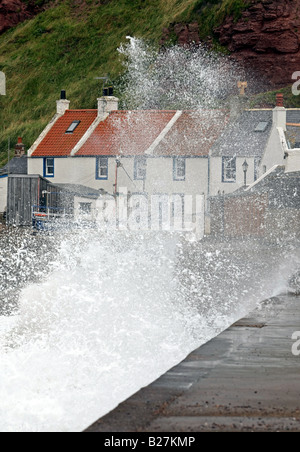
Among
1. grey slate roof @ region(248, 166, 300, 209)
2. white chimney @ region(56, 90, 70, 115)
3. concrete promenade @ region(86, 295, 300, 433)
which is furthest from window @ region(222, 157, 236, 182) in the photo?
concrete promenade @ region(86, 295, 300, 433)

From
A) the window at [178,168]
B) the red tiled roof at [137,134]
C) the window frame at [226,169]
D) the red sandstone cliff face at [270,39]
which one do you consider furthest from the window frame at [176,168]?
the red sandstone cliff face at [270,39]

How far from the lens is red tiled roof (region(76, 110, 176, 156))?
57.8 m

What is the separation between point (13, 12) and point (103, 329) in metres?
86.7

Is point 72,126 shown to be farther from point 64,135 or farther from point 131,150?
point 131,150

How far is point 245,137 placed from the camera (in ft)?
173

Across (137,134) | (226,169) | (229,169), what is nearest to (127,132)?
(137,134)

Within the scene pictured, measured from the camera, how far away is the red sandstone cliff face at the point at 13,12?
9369cm

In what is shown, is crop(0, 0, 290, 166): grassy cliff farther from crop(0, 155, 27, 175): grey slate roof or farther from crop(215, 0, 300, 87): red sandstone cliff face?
crop(0, 155, 27, 175): grey slate roof

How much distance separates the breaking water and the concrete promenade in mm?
915

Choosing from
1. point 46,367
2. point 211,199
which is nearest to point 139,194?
point 211,199

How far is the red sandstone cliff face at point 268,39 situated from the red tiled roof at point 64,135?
446 inches

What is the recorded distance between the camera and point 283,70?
57.8m

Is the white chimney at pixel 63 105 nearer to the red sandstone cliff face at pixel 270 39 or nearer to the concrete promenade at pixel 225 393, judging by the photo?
the red sandstone cliff face at pixel 270 39

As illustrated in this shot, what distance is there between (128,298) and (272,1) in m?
48.2
